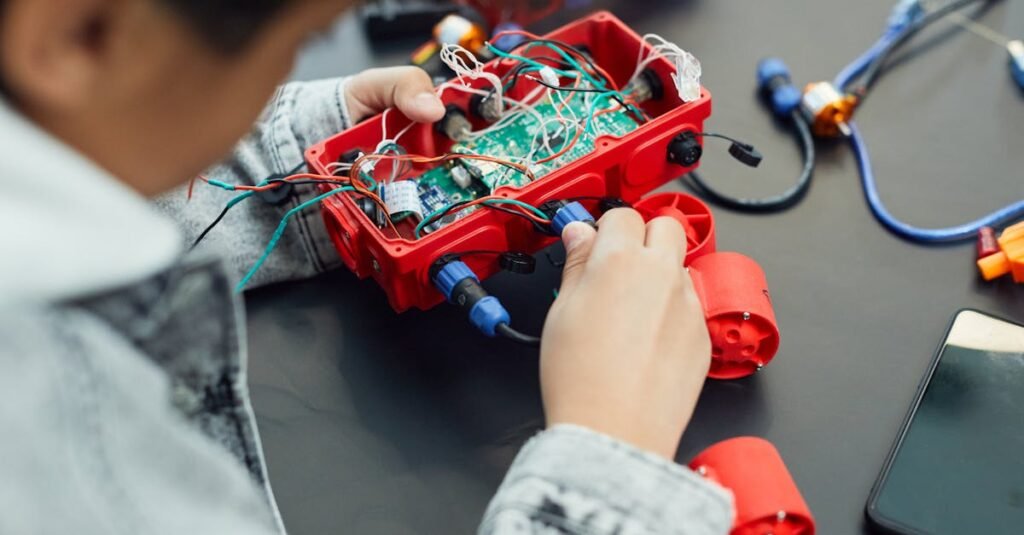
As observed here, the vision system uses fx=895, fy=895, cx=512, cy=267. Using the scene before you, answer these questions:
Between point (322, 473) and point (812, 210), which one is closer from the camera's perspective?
point (322, 473)

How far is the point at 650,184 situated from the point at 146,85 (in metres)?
0.50

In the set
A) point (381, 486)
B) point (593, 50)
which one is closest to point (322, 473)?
point (381, 486)

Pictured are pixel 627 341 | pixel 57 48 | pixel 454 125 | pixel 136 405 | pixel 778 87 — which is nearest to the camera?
pixel 57 48

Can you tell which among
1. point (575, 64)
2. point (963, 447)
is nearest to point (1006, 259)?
point (963, 447)

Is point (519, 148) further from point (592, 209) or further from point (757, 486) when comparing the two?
point (757, 486)

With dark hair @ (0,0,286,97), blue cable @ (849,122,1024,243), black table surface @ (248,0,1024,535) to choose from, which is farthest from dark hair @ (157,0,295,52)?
blue cable @ (849,122,1024,243)

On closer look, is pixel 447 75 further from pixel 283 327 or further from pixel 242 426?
pixel 242 426

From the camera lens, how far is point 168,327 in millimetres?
498

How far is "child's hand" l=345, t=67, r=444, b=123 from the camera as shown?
0.79m

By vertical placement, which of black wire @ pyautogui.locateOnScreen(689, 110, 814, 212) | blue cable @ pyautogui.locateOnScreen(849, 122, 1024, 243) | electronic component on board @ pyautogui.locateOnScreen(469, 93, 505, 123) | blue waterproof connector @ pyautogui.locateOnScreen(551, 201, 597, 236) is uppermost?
electronic component on board @ pyautogui.locateOnScreen(469, 93, 505, 123)

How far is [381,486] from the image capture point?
27.5 inches

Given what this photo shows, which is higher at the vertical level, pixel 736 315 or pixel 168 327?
pixel 168 327

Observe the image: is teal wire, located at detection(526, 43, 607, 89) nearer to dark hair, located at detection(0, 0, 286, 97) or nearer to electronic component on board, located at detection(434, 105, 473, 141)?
electronic component on board, located at detection(434, 105, 473, 141)

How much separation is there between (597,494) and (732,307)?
23cm
